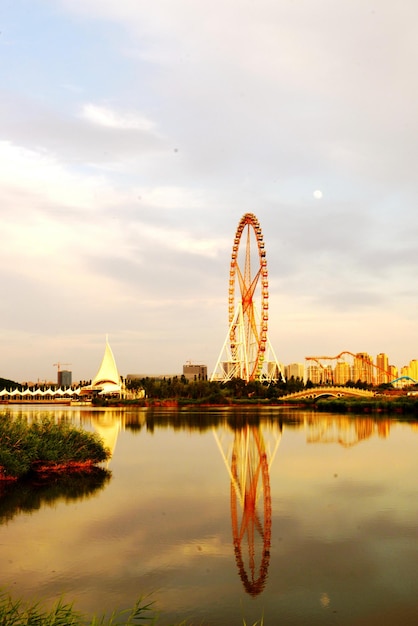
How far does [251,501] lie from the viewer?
576 inches

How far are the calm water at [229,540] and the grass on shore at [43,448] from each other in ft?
2.98

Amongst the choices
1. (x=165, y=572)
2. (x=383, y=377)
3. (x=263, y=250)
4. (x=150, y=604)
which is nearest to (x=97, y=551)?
(x=165, y=572)

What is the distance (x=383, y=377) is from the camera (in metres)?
112

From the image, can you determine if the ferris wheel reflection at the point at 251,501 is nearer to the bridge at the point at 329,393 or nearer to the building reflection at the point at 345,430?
the building reflection at the point at 345,430

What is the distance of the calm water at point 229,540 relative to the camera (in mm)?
8070

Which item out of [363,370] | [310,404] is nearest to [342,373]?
[363,370]

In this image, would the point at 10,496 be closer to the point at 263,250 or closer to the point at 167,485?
the point at 167,485

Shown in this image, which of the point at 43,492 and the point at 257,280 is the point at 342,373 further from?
the point at 43,492

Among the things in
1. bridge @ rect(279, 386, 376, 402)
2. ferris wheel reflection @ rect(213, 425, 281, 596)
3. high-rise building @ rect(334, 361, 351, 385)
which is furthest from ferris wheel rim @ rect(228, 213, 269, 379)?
high-rise building @ rect(334, 361, 351, 385)

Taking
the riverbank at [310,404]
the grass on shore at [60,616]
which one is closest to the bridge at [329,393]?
the riverbank at [310,404]

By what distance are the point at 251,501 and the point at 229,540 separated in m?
3.52

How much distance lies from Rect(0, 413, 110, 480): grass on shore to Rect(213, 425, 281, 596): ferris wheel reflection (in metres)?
4.23

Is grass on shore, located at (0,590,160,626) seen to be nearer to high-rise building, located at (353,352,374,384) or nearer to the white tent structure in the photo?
the white tent structure

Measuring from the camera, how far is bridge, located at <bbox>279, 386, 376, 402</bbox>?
54.7m
